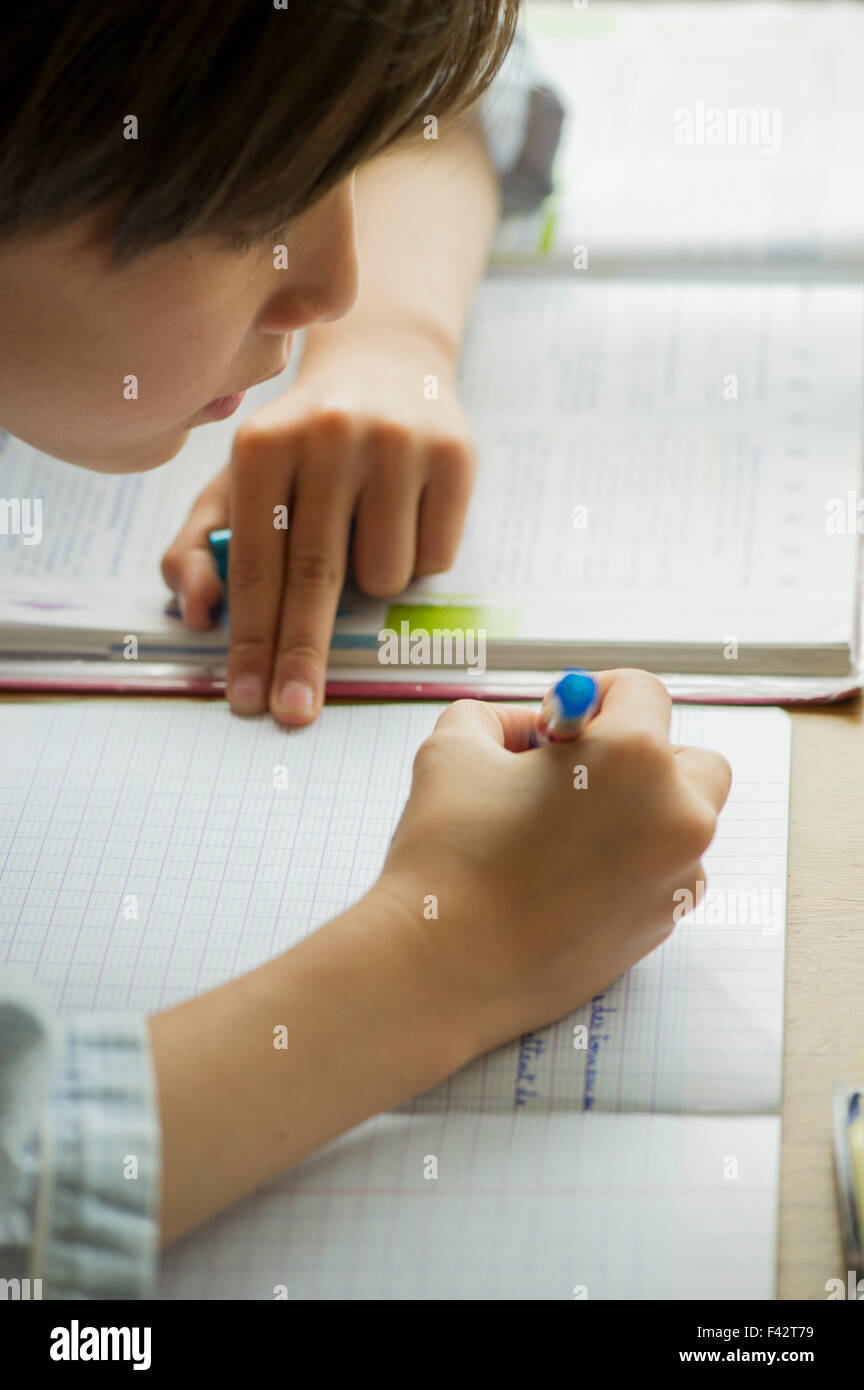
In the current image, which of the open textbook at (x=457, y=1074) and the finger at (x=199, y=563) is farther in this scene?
the finger at (x=199, y=563)

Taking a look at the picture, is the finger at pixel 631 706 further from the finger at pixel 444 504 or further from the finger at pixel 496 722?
the finger at pixel 444 504

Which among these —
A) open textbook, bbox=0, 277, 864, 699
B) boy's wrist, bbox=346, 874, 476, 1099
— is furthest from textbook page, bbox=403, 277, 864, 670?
boy's wrist, bbox=346, 874, 476, 1099

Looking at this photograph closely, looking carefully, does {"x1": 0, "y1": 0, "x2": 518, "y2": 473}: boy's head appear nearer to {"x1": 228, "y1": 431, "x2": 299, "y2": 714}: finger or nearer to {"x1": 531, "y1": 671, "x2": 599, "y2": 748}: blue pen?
{"x1": 228, "y1": 431, "x2": 299, "y2": 714}: finger

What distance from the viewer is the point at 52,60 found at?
0.48 metres

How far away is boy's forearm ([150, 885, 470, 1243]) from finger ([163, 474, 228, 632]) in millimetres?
249

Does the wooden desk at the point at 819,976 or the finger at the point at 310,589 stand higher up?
the finger at the point at 310,589

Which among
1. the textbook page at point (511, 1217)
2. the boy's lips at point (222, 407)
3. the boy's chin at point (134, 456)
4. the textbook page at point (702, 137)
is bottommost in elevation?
the textbook page at point (511, 1217)

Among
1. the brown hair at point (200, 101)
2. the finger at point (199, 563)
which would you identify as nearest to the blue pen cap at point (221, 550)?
the finger at point (199, 563)

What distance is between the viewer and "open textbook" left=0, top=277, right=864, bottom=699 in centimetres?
72

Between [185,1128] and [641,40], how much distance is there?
38.1 inches

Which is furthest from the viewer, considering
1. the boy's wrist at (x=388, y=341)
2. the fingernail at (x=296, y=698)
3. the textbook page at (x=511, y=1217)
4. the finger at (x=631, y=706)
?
the boy's wrist at (x=388, y=341)

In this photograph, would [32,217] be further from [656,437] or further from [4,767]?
[656,437]

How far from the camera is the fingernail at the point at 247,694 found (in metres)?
0.70

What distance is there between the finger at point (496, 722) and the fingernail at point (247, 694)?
12 cm
